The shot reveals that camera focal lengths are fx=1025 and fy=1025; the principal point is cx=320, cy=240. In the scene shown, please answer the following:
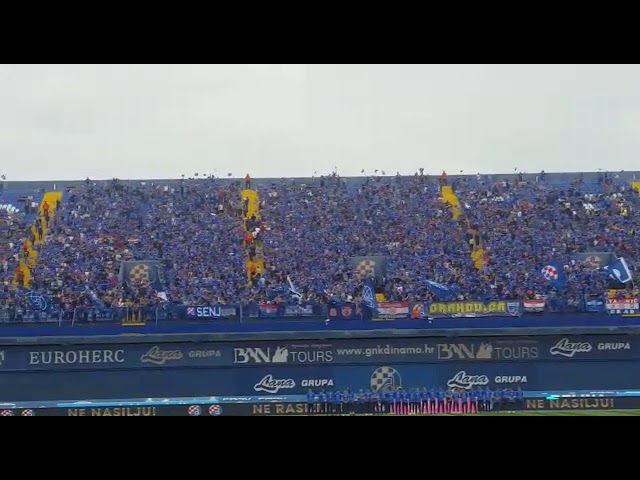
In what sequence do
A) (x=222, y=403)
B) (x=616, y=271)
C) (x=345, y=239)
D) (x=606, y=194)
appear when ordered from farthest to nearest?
1. (x=606, y=194)
2. (x=345, y=239)
3. (x=616, y=271)
4. (x=222, y=403)

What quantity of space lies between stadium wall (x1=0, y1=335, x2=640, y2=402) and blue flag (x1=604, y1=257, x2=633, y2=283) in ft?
9.61

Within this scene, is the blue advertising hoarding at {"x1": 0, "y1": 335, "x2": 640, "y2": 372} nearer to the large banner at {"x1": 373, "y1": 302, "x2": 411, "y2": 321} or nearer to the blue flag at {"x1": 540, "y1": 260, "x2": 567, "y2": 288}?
the large banner at {"x1": 373, "y1": 302, "x2": 411, "y2": 321}

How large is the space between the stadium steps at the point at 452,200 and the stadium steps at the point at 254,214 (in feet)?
18.8

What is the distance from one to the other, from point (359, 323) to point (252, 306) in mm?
2555

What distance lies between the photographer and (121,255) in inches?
1105

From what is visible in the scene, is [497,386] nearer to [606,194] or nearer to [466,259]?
[466,259]

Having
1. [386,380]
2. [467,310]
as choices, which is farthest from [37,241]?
[467,310]

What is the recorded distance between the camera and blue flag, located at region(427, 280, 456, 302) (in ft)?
83.6

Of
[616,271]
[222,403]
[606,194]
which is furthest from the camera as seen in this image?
[606,194]

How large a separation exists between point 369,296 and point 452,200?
270 inches

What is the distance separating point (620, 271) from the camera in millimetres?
26891

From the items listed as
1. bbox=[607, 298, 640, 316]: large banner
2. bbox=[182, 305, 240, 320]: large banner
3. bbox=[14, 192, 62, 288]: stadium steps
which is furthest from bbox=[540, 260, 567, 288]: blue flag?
bbox=[14, 192, 62, 288]: stadium steps

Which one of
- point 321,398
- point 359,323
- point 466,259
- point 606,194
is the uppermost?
point 606,194

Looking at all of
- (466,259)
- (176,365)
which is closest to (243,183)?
(466,259)
